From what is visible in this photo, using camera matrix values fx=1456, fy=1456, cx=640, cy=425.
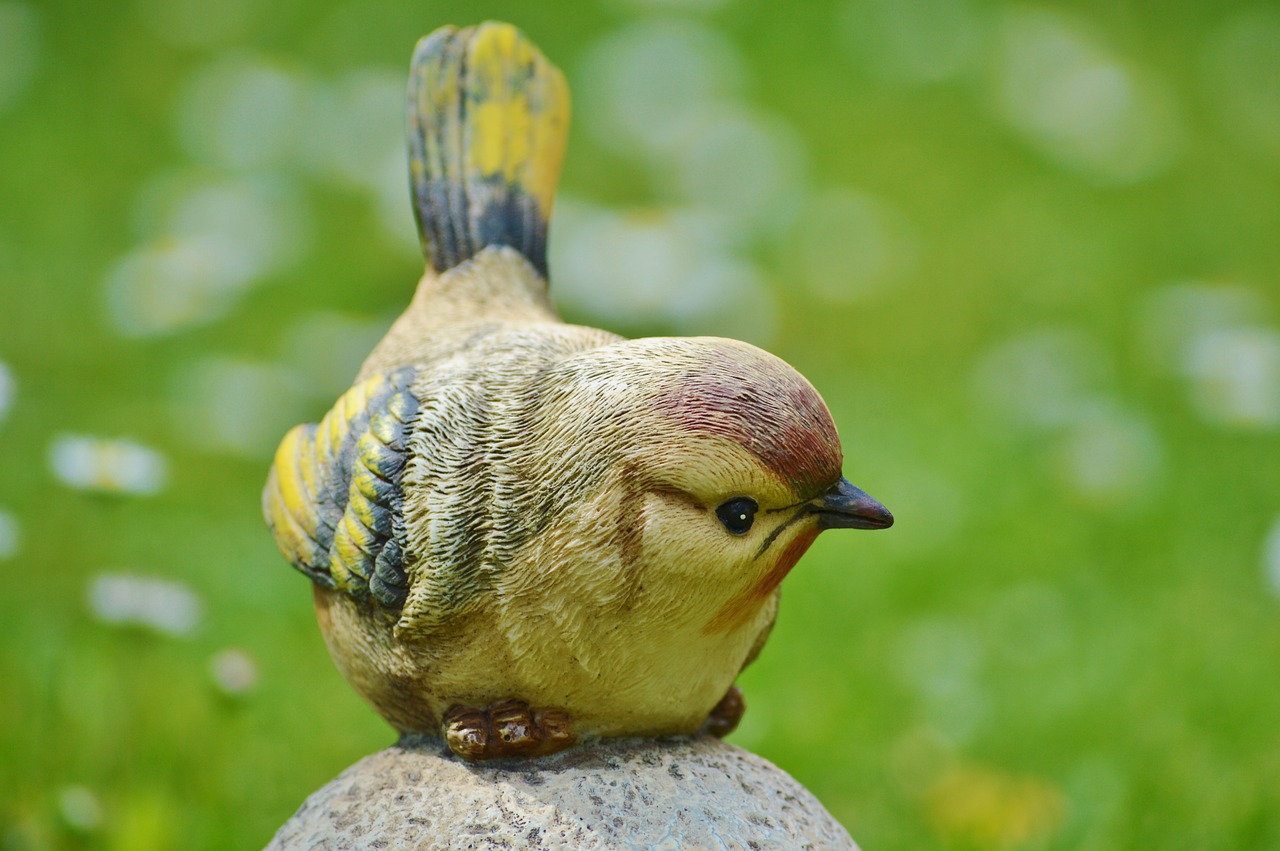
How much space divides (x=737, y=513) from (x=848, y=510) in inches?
5.5

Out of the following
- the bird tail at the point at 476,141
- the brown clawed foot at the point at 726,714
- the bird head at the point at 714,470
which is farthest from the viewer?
the bird tail at the point at 476,141

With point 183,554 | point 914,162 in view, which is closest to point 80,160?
point 183,554

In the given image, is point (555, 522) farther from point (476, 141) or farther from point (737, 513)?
point (476, 141)

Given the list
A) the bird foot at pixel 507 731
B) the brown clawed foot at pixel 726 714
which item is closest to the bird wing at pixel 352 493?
the bird foot at pixel 507 731

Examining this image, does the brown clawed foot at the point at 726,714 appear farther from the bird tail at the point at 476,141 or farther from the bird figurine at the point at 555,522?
the bird tail at the point at 476,141

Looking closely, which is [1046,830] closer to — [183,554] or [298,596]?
[298,596]

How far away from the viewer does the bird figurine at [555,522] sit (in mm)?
1812

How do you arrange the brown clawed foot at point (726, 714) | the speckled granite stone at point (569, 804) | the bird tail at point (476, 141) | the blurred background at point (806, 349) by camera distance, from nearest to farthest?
1. the speckled granite stone at point (569, 804)
2. the brown clawed foot at point (726, 714)
3. the bird tail at point (476, 141)
4. the blurred background at point (806, 349)

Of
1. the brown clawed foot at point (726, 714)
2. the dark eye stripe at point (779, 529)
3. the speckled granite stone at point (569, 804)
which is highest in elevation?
the dark eye stripe at point (779, 529)

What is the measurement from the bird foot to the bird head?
294mm

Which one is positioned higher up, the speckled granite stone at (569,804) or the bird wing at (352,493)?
the bird wing at (352,493)

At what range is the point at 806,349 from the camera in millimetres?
5691

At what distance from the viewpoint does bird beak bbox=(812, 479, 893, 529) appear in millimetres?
1820

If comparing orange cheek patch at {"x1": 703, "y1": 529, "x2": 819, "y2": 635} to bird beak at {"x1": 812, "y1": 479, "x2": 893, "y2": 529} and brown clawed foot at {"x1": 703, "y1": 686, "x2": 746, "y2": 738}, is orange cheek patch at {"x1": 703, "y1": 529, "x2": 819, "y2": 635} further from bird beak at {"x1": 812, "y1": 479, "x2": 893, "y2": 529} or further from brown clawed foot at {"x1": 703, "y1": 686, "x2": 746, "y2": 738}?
brown clawed foot at {"x1": 703, "y1": 686, "x2": 746, "y2": 738}
